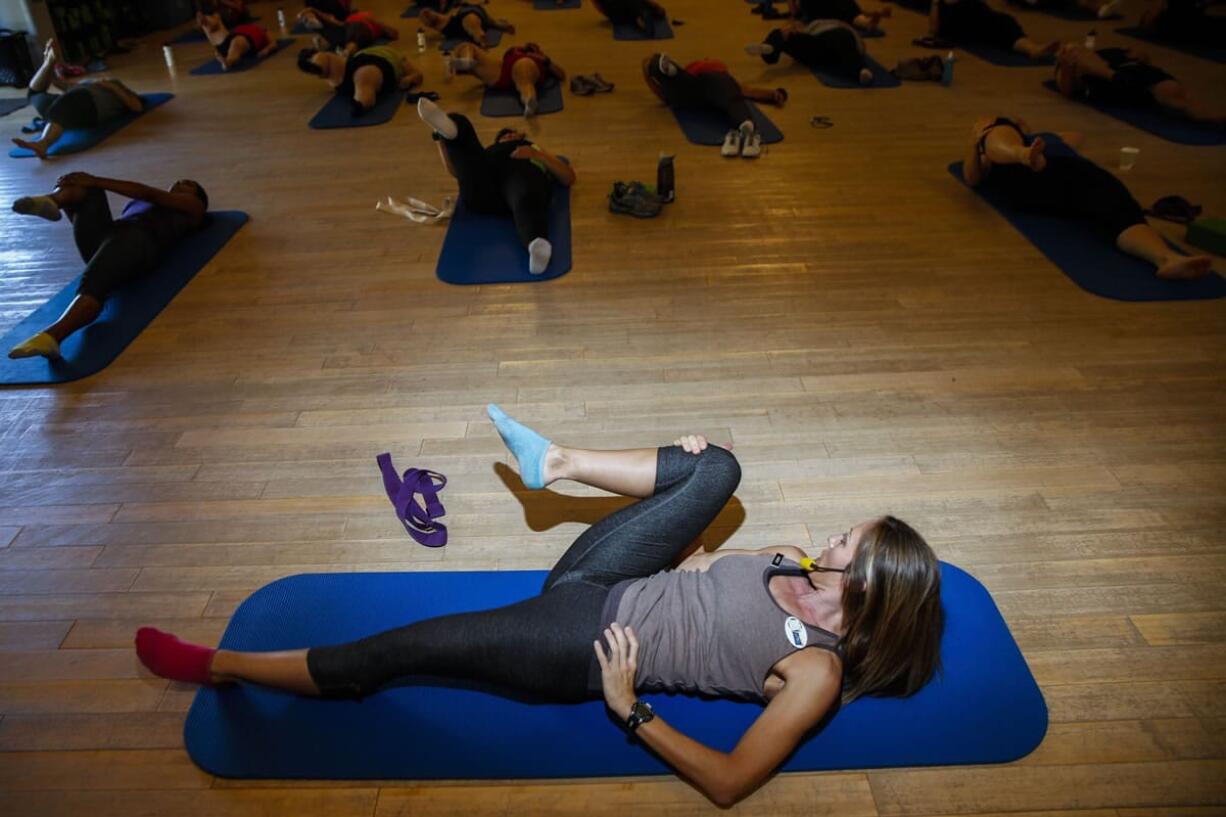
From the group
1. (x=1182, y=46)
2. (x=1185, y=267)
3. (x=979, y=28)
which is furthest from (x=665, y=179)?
(x=1182, y=46)

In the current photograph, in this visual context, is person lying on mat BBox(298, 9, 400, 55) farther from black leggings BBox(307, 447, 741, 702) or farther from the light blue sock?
black leggings BBox(307, 447, 741, 702)

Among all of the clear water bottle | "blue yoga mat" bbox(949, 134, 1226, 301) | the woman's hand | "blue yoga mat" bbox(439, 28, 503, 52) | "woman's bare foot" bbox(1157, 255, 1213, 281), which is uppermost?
"blue yoga mat" bbox(439, 28, 503, 52)

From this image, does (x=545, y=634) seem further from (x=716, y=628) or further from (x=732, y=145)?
(x=732, y=145)

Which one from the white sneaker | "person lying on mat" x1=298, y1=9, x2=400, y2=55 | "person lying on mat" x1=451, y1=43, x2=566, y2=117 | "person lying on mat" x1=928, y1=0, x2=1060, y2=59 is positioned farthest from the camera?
"person lying on mat" x1=298, y1=9, x2=400, y2=55

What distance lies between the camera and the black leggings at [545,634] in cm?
156

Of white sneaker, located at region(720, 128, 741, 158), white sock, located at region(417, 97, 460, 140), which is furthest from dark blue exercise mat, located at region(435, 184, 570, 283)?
white sneaker, located at region(720, 128, 741, 158)

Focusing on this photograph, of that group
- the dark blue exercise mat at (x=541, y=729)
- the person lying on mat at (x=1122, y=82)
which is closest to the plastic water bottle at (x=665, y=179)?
the dark blue exercise mat at (x=541, y=729)

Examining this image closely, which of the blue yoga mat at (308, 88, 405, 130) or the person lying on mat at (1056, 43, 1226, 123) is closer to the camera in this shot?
the person lying on mat at (1056, 43, 1226, 123)

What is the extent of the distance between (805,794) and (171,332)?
290 centimetres

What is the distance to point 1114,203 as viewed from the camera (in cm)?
341

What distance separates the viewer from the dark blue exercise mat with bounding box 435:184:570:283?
134 inches

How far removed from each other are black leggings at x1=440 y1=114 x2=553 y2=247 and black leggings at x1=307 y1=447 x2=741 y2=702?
2120 mm

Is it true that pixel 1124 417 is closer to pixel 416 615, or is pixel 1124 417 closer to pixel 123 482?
pixel 416 615

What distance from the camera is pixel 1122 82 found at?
4.90 m
